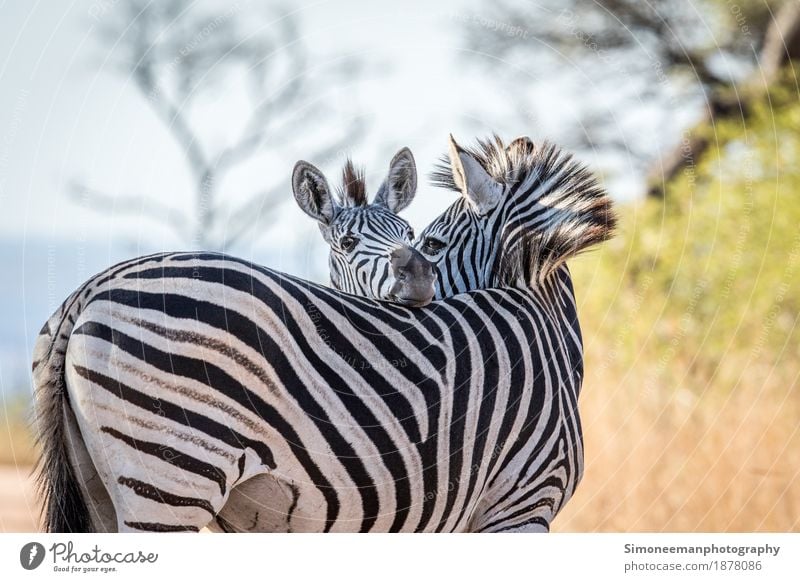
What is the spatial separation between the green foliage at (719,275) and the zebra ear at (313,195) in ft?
17.8

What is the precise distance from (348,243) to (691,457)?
549 cm

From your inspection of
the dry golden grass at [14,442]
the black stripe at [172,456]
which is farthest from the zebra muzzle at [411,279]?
the dry golden grass at [14,442]

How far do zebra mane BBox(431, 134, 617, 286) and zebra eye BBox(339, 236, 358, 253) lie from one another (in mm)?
752

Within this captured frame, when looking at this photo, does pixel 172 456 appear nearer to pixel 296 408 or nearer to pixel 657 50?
pixel 296 408

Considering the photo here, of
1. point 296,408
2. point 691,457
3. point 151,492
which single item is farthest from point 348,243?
point 691,457

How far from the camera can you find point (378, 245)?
4.77 meters

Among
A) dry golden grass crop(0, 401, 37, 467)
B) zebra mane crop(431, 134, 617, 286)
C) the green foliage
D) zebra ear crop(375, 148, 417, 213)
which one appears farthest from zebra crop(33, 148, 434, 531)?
dry golden grass crop(0, 401, 37, 467)

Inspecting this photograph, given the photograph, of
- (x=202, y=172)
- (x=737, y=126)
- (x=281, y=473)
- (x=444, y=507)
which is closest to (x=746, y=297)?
(x=737, y=126)

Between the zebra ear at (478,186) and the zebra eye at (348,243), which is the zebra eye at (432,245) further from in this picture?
the zebra eye at (348,243)

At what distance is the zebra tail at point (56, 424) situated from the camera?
11.1ft

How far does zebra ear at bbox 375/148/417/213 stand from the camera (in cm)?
530

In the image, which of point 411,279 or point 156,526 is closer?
point 156,526

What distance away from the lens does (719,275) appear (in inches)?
410

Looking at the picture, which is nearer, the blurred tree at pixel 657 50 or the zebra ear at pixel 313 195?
the zebra ear at pixel 313 195
